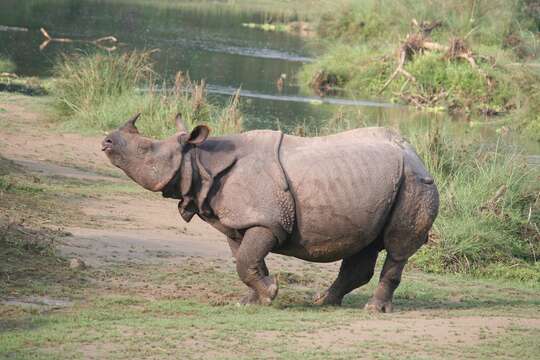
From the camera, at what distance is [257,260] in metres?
8.88

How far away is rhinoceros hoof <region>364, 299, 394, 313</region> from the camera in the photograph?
9359 millimetres

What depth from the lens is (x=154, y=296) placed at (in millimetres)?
9375

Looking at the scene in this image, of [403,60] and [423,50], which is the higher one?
[423,50]

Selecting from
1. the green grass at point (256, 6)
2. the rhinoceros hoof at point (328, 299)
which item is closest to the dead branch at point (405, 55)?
the green grass at point (256, 6)

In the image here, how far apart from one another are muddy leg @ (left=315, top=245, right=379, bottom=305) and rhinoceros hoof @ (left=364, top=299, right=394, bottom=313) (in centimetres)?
28

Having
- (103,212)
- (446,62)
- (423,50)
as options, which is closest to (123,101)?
(103,212)

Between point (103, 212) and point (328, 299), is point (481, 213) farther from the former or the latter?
point (328, 299)

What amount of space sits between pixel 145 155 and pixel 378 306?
7.34 ft

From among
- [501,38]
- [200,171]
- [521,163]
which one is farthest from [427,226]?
[501,38]

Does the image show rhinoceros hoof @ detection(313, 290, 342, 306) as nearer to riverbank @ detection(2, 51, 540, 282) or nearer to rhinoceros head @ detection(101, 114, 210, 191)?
rhinoceros head @ detection(101, 114, 210, 191)

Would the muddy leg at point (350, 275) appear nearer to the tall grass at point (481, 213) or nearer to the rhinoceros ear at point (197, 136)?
the rhinoceros ear at point (197, 136)

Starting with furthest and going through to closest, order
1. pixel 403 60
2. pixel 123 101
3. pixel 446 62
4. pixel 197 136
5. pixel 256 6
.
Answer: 1. pixel 256 6
2. pixel 403 60
3. pixel 446 62
4. pixel 123 101
5. pixel 197 136

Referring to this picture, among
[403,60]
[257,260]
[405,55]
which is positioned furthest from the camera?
[405,55]

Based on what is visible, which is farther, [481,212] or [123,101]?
[123,101]
